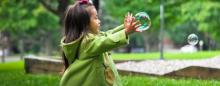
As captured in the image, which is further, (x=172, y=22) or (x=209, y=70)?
(x=172, y=22)

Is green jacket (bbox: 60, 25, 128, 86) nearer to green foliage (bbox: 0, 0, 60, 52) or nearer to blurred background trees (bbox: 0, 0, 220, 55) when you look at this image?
blurred background trees (bbox: 0, 0, 220, 55)

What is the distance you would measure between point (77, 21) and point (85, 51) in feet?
0.90

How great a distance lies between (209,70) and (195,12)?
18526 mm

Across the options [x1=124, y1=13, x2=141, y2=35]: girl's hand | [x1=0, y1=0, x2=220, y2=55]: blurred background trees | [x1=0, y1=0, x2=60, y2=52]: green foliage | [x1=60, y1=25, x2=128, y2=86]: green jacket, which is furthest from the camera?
[x1=0, y1=0, x2=60, y2=52]: green foliage

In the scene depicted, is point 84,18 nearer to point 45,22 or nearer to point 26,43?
point 45,22

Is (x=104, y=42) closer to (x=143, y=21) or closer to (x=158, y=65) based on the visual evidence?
(x=143, y=21)

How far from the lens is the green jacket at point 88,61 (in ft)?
15.8

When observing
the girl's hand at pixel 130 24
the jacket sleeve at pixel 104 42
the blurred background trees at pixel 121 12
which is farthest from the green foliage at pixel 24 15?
the girl's hand at pixel 130 24

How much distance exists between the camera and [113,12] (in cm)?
3375

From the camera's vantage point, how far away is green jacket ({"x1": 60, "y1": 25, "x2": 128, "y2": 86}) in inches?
190

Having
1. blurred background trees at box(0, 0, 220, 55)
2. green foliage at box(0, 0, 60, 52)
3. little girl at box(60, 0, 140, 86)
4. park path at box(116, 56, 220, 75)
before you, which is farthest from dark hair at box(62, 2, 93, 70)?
green foliage at box(0, 0, 60, 52)

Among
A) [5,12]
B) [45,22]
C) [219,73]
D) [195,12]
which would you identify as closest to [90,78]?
→ [219,73]

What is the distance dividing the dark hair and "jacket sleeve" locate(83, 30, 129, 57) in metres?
0.15

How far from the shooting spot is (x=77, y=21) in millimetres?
4938
